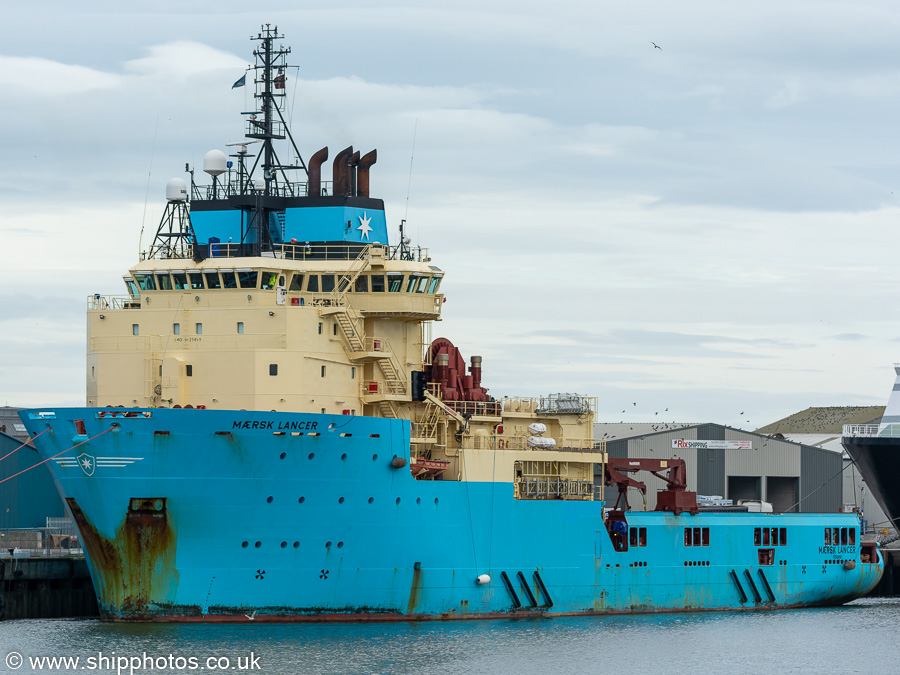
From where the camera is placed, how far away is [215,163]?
131 ft

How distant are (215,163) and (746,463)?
108ft

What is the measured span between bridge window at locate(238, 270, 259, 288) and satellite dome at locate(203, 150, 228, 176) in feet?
10.0

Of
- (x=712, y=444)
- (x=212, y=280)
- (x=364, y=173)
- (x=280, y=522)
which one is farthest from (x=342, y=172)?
(x=712, y=444)

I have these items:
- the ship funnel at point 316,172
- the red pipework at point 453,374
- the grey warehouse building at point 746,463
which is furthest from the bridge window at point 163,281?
the grey warehouse building at point 746,463

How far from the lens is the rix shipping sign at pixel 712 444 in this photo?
65062 mm

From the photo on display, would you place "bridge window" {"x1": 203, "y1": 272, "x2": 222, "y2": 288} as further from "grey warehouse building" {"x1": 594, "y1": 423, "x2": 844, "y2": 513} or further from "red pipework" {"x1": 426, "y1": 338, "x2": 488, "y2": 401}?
"grey warehouse building" {"x1": 594, "y1": 423, "x2": 844, "y2": 513}

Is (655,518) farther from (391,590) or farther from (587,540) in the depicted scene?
(391,590)

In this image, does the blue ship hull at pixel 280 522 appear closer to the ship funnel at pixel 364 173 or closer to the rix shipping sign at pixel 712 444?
the ship funnel at pixel 364 173

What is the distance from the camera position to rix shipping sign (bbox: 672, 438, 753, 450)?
6506cm

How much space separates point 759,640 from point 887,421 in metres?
25.3

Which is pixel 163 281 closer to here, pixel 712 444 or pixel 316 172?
pixel 316 172

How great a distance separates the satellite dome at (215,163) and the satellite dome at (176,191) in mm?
1263

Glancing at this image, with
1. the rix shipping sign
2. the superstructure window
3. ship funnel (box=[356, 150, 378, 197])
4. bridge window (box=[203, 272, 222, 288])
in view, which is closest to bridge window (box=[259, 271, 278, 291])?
bridge window (box=[203, 272, 222, 288])

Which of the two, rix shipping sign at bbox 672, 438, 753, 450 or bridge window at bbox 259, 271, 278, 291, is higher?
bridge window at bbox 259, 271, 278, 291
